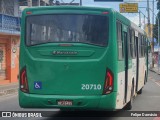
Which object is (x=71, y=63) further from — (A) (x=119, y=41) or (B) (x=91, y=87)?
(A) (x=119, y=41)

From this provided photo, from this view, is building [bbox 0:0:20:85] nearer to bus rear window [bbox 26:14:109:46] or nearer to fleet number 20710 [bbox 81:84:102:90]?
bus rear window [bbox 26:14:109:46]

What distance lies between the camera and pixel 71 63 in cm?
1098

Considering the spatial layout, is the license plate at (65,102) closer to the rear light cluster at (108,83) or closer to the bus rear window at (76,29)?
the rear light cluster at (108,83)

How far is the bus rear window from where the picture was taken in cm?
1109

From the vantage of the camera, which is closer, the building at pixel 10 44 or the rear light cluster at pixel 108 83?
the rear light cluster at pixel 108 83

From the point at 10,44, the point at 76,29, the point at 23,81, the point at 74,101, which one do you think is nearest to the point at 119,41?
the point at 76,29

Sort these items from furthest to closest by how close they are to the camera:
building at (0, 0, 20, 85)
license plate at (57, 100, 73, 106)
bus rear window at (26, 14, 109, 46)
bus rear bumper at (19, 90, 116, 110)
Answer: building at (0, 0, 20, 85), bus rear window at (26, 14, 109, 46), license plate at (57, 100, 73, 106), bus rear bumper at (19, 90, 116, 110)

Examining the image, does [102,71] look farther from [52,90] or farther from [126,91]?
[126,91]

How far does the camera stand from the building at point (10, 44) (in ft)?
108

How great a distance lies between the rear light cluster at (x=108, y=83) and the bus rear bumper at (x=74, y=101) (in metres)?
0.11

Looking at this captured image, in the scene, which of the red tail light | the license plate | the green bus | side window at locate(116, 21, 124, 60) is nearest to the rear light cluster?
the green bus

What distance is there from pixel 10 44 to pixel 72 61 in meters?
23.6

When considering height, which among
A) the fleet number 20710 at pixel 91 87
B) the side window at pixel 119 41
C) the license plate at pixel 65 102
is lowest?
the license plate at pixel 65 102

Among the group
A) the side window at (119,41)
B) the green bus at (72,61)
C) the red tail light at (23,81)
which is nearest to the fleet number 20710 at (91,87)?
the green bus at (72,61)
